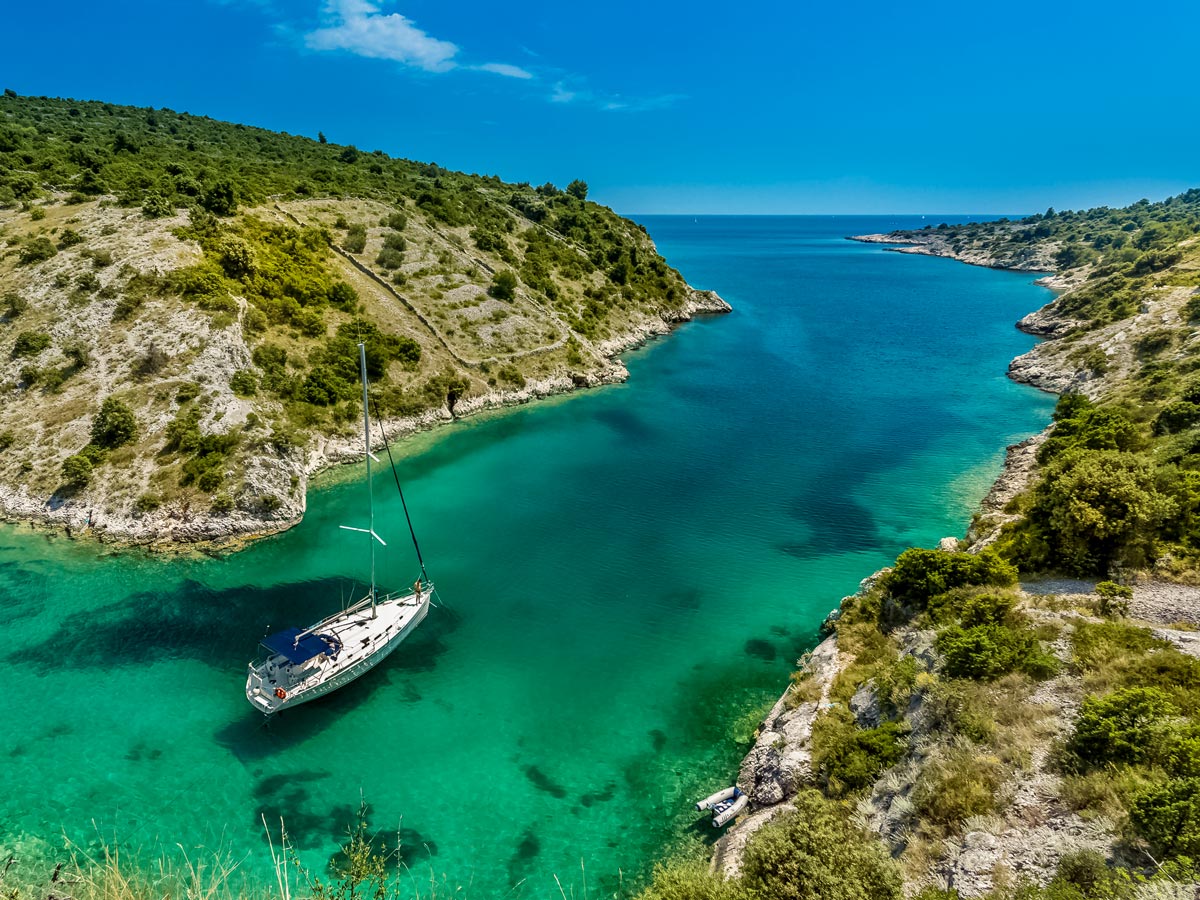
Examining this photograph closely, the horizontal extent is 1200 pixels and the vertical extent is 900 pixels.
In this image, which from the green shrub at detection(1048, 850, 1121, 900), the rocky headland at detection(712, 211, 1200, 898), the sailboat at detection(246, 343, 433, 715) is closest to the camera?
the green shrub at detection(1048, 850, 1121, 900)

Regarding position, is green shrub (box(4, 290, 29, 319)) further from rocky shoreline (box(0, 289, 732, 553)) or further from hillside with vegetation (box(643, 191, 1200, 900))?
hillside with vegetation (box(643, 191, 1200, 900))

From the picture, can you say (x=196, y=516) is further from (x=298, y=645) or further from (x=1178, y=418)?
(x=1178, y=418)

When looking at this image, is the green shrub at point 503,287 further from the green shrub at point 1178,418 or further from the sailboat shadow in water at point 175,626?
the green shrub at point 1178,418

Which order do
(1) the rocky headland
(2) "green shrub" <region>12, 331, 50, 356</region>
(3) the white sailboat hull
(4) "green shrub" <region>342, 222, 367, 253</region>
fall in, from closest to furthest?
1. (1) the rocky headland
2. (3) the white sailboat hull
3. (2) "green shrub" <region>12, 331, 50, 356</region>
4. (4) "green shrub" <region>342, 222, 367, 253</region>

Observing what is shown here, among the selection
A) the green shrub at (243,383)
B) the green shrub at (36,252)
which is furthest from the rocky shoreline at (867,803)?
the green shrub at (36,252)

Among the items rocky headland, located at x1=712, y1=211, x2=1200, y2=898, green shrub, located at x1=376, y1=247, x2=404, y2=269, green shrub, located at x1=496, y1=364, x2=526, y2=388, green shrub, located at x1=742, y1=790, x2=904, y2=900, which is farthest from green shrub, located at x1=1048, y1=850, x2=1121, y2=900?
green shrub, located at x1=376, y1=247, x2=404, y2=269

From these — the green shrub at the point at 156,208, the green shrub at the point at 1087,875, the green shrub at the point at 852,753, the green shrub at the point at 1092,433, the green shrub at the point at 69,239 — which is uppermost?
the green shrub at the point at 156,208
